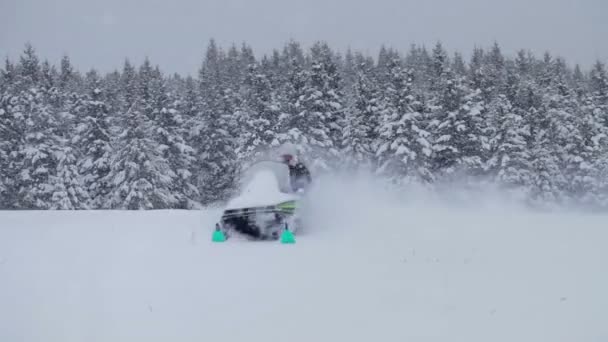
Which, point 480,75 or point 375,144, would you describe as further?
point 480,75

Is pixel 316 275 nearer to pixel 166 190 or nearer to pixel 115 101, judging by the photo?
pixel 166 190

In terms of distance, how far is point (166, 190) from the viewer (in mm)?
33250

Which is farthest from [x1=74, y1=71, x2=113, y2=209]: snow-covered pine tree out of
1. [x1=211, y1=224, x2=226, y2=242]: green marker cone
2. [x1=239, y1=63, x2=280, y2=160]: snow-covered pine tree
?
[x1=211, y1=224, x2=226, y2=242]: green marker cone

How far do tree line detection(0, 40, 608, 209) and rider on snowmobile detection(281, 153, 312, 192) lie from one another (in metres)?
17.8

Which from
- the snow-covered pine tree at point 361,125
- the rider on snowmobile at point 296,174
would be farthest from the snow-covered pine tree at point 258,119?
the rider on snowmobile at point 296,174

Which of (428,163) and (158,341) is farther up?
(428,163)

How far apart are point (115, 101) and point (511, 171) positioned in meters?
33.8

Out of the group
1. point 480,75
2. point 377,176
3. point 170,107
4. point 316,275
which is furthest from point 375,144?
point 316,275

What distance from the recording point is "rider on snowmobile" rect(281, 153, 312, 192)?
45.9 ft

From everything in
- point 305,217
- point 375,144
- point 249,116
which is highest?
point 249,116

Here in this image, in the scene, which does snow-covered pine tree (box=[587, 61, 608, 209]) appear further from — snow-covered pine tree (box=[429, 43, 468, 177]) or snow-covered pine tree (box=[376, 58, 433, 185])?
snow-covered pine tree (box=[376, 58, 433, 185])

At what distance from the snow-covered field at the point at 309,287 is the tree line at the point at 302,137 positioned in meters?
20.8

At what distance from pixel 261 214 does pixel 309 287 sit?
16.1ft

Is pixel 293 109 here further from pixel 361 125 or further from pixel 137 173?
pixel 137 173
